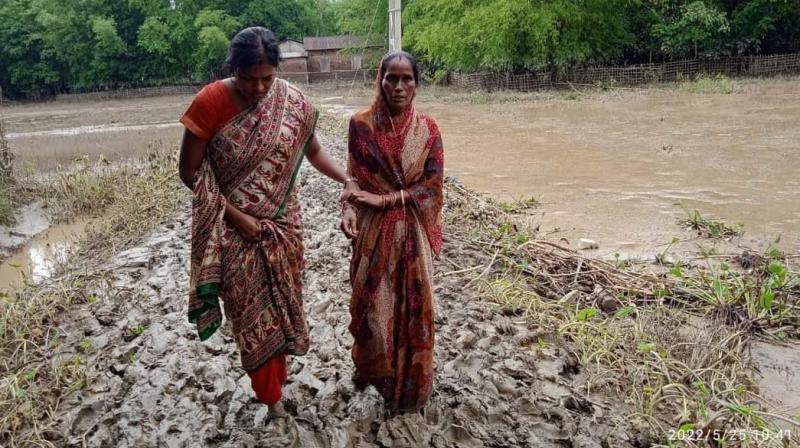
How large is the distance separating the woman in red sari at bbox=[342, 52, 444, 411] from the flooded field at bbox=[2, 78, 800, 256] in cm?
361

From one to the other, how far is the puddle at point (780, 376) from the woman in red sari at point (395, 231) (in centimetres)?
189

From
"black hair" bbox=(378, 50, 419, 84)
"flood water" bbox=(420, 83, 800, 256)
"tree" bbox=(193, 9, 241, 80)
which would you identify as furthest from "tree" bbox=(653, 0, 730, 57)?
"black hair" bbox=(378, 50, 419, 84)

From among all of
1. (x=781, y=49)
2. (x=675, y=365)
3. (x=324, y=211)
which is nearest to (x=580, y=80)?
(x=781, y=49)

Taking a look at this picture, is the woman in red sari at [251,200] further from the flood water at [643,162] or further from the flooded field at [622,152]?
the flood water at [643,162]

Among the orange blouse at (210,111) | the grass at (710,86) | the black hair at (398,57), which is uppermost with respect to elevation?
the grass at (710,86)

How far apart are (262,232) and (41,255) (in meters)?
6.01

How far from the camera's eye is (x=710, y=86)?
64.5 feet

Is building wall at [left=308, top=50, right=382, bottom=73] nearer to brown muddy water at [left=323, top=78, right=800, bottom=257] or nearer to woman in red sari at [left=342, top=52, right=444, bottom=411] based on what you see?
brown muddy water at [left=323, top=78, right=800, bottom=257]

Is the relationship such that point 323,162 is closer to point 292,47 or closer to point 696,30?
A: point 696,30

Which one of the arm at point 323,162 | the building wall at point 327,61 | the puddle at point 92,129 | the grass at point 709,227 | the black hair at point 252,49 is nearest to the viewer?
the black hair at point 252,49

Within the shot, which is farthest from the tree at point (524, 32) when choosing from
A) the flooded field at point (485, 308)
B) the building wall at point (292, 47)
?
the building wall at point (292, 47)

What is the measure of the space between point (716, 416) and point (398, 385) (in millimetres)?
1378

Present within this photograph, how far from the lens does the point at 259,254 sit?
2.31 meters

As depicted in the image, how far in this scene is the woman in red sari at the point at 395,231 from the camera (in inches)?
90.2
